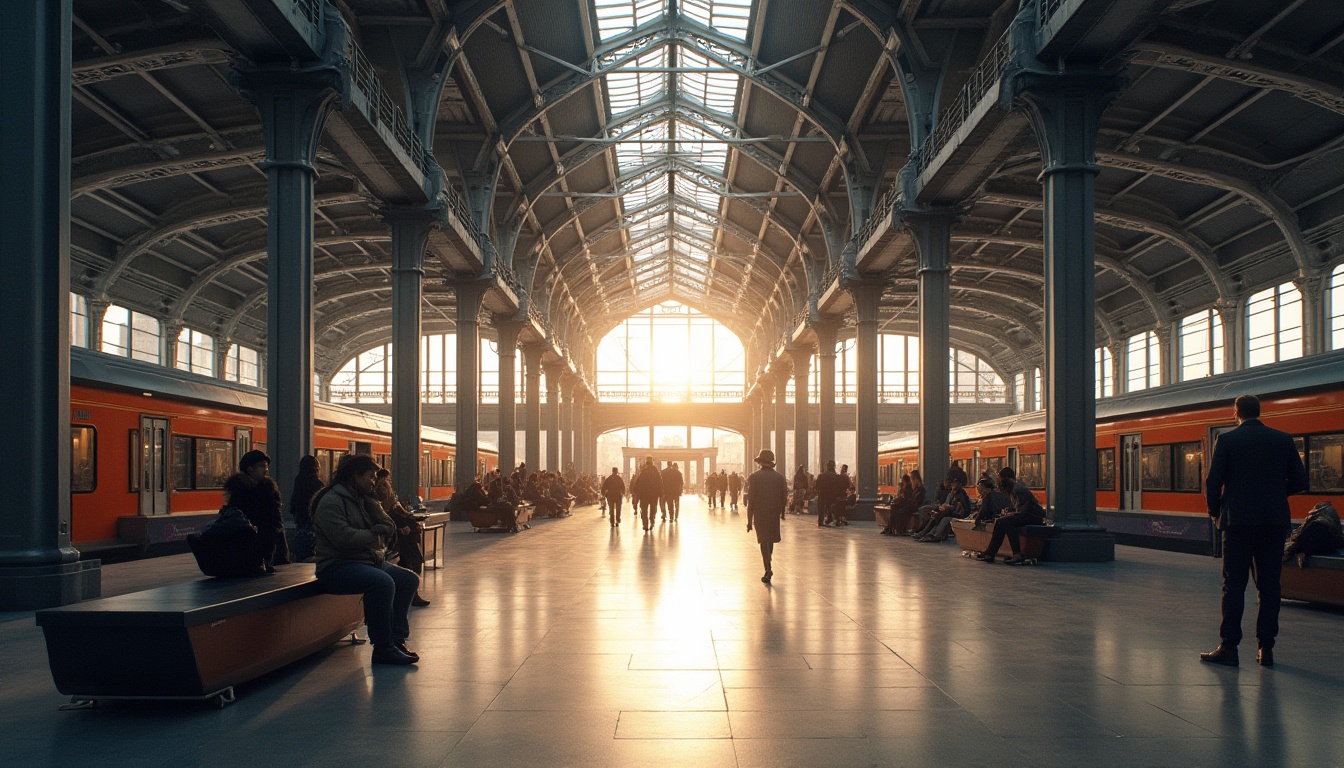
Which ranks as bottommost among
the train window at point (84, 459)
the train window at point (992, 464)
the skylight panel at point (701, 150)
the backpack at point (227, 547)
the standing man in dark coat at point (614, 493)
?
the standing man in dark coat at point (614, 493)

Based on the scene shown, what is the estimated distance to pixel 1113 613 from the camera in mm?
8727

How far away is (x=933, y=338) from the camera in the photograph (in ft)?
70.4

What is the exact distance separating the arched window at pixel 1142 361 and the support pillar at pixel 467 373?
27757 mm

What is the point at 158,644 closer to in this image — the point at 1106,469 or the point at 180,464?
the point at 180,464

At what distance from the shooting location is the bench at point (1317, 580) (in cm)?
853

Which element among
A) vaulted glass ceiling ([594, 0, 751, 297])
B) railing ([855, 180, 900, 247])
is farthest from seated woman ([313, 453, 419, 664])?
vaulted glass ceiling ([594, 0, 751, 297])

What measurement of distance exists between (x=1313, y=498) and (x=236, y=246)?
109 feet

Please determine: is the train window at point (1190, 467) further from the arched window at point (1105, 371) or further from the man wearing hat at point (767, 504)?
the arched window at point (1105, 371)

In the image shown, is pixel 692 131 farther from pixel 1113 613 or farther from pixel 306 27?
pixel 1113 613

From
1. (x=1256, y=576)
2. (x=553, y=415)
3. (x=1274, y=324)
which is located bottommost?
(x=1256, y=576)

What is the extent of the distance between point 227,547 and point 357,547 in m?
0.84

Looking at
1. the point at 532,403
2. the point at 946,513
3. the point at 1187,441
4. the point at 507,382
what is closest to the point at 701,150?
the point at 507,382

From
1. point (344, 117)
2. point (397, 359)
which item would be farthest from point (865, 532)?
point (344, 117)

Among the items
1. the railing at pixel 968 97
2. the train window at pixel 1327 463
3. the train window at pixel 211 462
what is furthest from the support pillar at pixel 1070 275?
the train window at pixel 211 462
